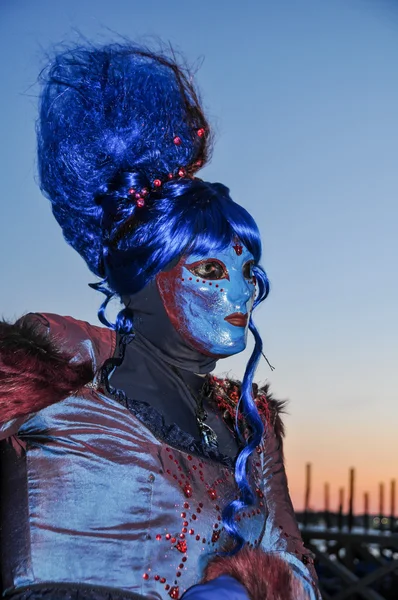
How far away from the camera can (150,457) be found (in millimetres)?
1726

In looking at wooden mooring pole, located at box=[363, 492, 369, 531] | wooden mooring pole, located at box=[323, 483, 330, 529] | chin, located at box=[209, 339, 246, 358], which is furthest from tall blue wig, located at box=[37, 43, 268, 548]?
wooden mooring pole, located at box=[363, 492, 369, 531]

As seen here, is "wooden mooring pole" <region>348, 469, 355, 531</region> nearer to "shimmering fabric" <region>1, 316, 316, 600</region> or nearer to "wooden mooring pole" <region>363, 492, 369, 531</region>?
"wooden mooring pole" <region>363, 492, 369, 531</region>

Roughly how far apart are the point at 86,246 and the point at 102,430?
579 millimetres

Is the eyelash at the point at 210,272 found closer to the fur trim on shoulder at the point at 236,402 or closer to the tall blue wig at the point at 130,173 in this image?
the tall blue wig at the point at 130,173

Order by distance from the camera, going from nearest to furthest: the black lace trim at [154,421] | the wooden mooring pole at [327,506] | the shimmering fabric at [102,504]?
the shimmering fabric at [102,504] < the black lace trim at [154,421] < the wooden mooring pole at [327,506]

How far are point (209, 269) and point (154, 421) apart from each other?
16.5 inches

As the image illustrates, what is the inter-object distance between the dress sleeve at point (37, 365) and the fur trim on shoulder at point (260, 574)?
534 millimetres

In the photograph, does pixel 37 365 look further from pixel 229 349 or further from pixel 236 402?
pixel 236 402

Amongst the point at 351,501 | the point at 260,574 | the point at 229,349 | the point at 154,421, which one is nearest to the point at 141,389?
the point at 154,421

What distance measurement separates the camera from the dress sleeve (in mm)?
1609

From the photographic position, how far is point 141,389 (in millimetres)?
1872

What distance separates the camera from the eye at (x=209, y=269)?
74.4 inches

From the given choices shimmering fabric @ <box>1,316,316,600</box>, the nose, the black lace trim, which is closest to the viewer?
shimmering fabric @ <box>1,316,316,600</box>

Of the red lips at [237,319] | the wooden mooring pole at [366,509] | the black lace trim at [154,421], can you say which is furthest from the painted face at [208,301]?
the wooden mooring pole at [366,509]
